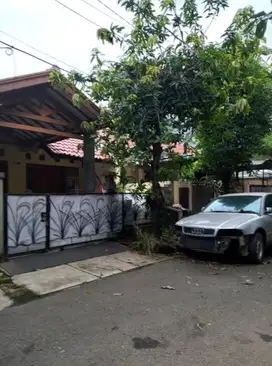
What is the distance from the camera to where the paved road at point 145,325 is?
3.45 meters

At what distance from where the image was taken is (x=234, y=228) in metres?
7.21

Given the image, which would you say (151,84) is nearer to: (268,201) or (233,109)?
(233,109)

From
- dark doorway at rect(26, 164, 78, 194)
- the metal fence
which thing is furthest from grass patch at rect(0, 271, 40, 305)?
dark doorway at rect(26, 164, 78, 194)

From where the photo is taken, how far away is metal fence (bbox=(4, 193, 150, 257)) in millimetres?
7242

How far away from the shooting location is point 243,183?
1603 centimetres

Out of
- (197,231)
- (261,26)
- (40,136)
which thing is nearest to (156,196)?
(197,231)

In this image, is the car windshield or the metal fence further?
the car windshield

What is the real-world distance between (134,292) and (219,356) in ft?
7.46

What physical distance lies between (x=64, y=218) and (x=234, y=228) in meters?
3.92

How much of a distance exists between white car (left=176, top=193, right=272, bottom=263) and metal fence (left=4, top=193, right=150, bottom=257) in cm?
229

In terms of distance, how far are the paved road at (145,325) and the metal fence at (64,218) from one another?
225cm

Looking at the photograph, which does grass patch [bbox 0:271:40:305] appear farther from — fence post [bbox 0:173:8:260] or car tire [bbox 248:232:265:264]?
car tire [bbox 248:232:265:264]

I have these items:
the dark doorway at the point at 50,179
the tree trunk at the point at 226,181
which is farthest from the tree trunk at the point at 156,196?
the dark doorway at the point at 50,179

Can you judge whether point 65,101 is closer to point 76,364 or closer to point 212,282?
point 212,282
